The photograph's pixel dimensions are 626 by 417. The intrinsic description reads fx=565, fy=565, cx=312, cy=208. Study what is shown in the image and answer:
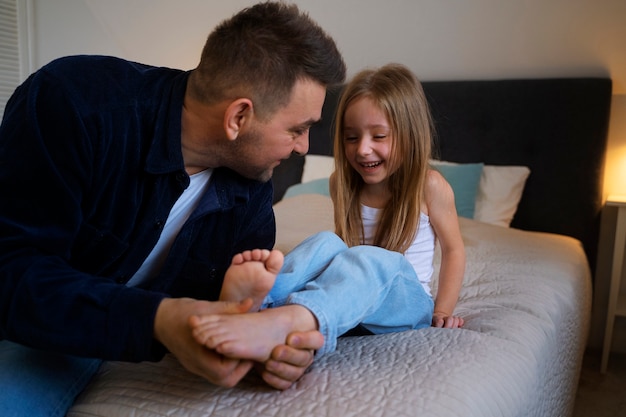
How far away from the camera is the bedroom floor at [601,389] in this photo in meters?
1.91

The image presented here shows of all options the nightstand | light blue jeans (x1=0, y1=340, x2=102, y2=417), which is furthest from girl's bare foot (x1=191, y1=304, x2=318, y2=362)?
the nightstand

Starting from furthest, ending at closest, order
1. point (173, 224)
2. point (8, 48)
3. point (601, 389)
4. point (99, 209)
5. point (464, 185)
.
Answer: point (8, 48) < point (464, 185) < point (601, 389) < point (173, 224) < point (99, 209)

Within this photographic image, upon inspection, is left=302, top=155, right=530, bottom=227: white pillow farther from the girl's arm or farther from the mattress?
the girl's arm

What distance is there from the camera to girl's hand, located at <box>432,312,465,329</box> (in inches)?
49.0

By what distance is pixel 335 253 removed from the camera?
3.51 ft

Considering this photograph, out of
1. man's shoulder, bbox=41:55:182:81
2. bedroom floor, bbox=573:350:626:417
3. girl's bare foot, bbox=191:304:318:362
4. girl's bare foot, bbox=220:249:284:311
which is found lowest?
bedroom floor, bbox=573:350:626:417

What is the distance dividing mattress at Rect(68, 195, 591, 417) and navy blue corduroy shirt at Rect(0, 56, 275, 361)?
11 centimetres

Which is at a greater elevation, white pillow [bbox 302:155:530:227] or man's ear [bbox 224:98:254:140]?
man's ear [bbox 224:98:254:140]

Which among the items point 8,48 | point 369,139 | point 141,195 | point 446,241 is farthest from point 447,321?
point 8,48

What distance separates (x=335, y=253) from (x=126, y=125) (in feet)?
1.46

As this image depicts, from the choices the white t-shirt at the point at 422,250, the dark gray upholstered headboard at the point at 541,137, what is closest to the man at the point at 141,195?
the white t-shirt at the point at 422,250

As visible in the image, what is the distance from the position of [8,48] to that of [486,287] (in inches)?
130

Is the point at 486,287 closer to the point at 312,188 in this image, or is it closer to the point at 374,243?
the point at 374,243

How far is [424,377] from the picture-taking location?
88 centimetres
